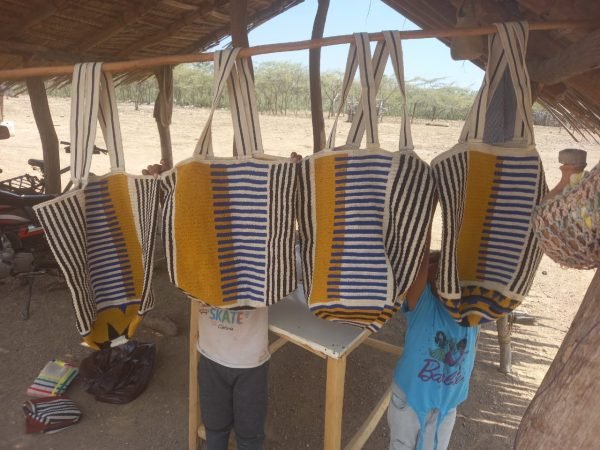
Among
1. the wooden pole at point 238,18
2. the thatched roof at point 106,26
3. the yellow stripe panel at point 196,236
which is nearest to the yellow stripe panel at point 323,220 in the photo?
the yellow stripe panel at point 196,236

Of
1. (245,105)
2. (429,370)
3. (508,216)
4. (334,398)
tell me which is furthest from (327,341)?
(245,105)

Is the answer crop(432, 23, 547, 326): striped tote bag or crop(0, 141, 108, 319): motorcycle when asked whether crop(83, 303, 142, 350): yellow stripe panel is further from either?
crop(0, 141, 108, 319): motorcycle

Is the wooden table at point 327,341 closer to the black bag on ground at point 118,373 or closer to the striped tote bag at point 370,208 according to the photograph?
the striped tote bag at point 370,208

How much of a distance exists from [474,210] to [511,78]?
0.32 m

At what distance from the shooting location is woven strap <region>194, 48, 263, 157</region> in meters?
0.97

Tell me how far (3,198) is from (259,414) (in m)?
3.24

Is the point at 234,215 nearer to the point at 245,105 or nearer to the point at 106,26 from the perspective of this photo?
the point at 245,105

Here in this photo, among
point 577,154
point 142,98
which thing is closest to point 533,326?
point 577,154

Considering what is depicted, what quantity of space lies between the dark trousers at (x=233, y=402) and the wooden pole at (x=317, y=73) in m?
2.73

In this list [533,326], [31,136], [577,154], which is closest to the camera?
[577,154]

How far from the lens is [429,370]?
1.41 m

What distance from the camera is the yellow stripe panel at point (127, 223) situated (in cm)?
113

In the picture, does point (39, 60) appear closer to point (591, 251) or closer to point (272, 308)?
point (272, 308)

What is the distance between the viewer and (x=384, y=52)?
36.9 inches
